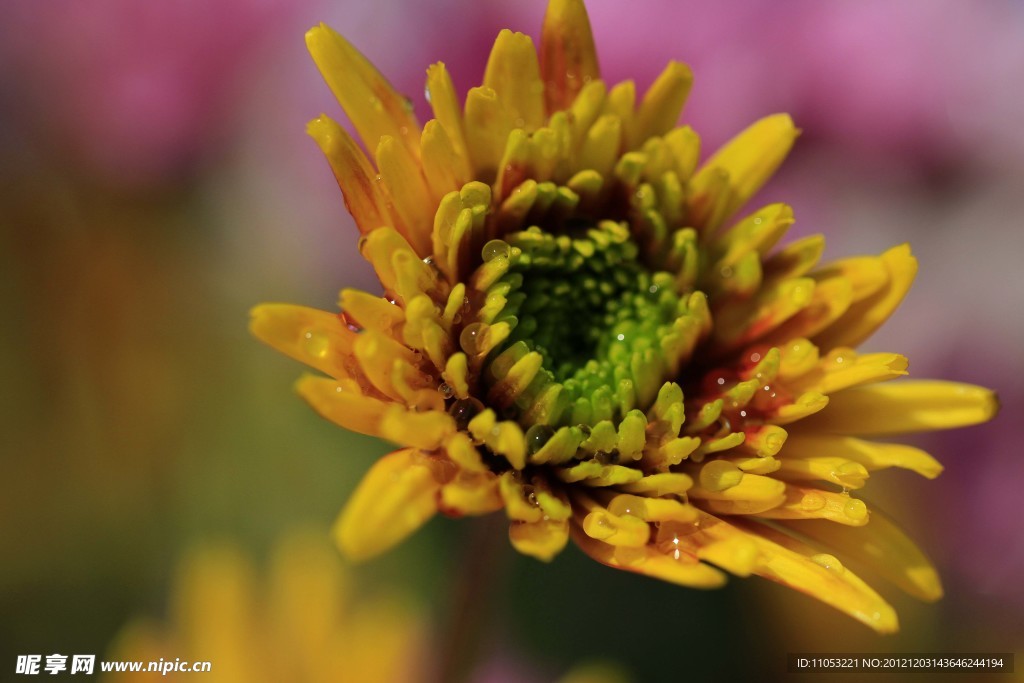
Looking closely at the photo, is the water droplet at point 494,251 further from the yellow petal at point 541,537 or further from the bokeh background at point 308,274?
the bokeh background at point 308,274

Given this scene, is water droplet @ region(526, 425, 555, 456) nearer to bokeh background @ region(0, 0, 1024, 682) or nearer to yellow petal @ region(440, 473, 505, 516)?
yellow petal @ region(440, 473, 505, 516)

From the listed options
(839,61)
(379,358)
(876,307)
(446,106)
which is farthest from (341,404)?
(839,61)

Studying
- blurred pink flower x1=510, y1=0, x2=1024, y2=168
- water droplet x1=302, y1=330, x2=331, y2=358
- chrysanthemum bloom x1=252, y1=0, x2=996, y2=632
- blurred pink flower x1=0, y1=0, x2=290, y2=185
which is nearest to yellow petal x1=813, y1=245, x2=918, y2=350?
chrysanthemum bloom x1=252, y1=0, x2=996, y2=632

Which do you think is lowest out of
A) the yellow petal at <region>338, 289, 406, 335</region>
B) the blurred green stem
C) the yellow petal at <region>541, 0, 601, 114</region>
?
the blurred green stem

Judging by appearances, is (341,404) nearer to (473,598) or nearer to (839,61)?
(473,598)

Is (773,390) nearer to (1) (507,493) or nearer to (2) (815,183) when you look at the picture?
(1) (507,493)

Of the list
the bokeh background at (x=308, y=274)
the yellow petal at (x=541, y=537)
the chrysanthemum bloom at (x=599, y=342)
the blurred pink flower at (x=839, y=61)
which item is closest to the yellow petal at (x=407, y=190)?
the chrysanthemum bloom at (x=599, y=342)
